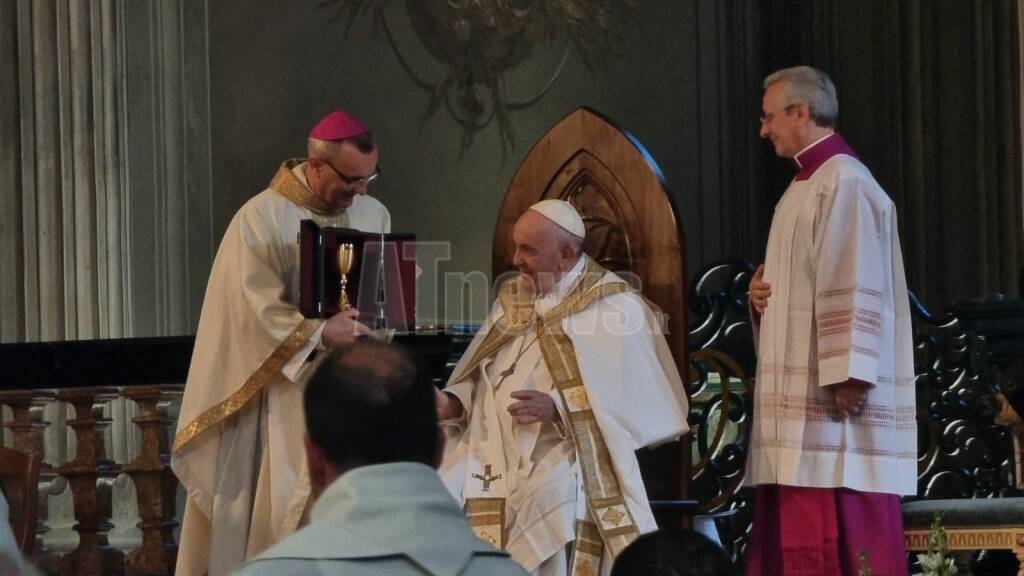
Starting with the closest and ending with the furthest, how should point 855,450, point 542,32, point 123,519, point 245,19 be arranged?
point 855,450 → point 123,519 → point 245,19 → point 542,32

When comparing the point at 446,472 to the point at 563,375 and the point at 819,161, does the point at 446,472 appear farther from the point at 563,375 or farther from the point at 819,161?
the point at 819,161

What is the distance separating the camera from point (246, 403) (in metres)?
5.55

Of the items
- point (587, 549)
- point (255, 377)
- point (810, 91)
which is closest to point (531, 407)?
point (587, 549)

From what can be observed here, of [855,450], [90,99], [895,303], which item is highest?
[90,99]

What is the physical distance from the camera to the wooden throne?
19.1 ft

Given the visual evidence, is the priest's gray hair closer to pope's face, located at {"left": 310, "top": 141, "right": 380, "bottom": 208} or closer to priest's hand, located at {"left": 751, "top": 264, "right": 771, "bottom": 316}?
priest's hand, located at {"left": 751, "top": 264, "right": 771, "bottom": 316}

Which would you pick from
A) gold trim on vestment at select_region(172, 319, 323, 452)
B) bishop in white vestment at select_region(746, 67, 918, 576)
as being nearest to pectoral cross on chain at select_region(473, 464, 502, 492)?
gold trim on vestment at select_region(172, 319, 323, 452)

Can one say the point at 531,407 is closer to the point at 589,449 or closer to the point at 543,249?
the point at 589,449

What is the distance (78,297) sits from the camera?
869 cm

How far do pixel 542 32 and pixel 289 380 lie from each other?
20.7 feet

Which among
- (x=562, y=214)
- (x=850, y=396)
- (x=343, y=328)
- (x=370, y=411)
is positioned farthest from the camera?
(x=562, y=214)

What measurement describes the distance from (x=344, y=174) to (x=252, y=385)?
28.8 inches

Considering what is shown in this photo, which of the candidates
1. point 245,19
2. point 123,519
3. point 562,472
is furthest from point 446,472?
point 245,19

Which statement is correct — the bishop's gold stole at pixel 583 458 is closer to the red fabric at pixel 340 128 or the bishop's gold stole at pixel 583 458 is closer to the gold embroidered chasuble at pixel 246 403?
the gold embroidered chasuble at pixel 246 403
